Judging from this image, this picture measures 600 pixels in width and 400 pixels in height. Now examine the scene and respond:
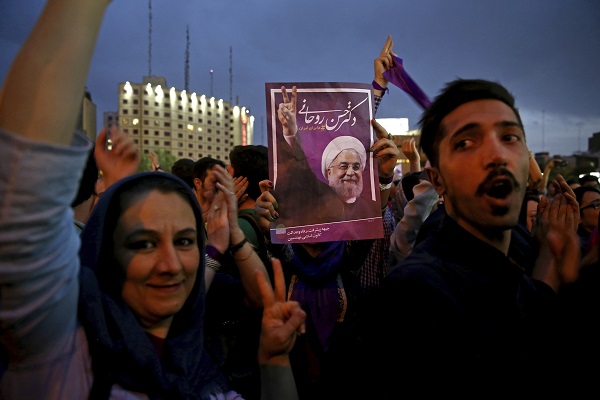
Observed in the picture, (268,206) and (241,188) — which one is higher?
(241,188)

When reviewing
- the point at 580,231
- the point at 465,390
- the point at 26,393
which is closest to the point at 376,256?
the point at 465,390

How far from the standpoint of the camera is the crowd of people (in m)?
0.91

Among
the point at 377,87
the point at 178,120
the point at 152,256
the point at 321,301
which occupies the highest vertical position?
the point at 178,120

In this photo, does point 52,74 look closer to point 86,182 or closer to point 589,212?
point 86,182

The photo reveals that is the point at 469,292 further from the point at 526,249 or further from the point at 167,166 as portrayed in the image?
the point at 167,166

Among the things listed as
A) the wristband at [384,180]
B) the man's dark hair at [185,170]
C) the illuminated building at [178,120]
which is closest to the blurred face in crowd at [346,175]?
the wristband at [384,180]

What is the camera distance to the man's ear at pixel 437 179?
1.61 meters

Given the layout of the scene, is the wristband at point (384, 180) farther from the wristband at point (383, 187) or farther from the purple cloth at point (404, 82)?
the purple cloth at point (404, 82)


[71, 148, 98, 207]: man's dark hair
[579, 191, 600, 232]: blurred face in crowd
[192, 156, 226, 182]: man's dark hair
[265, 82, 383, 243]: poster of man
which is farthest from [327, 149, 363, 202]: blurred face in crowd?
[579, 191, 600, 232]: blurred face in crowd

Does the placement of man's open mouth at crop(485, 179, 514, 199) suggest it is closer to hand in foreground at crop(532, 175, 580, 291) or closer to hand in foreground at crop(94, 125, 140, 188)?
hand in foreground at crop(532, 175, 580, 291)

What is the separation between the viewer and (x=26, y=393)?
1.11m

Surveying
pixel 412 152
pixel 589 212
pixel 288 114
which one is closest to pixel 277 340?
pixel 288 114

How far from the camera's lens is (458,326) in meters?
1.29

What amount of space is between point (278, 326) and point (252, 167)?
6.61 ft
